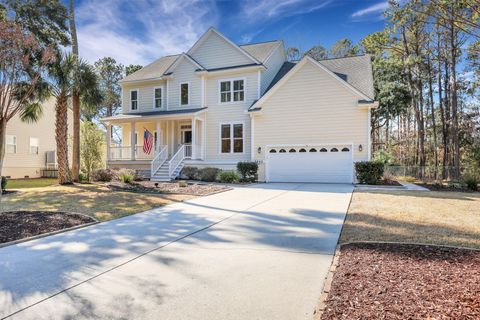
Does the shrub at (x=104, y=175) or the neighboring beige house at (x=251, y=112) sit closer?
the neighboring beige house at (x=251, y=112)

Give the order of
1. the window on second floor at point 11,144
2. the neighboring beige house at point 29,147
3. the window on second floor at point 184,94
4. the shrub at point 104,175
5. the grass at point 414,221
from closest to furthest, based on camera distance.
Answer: the grass at point 414,221 < the shrub at point 104,175 < the window on second floor at point 184,94 < the window on second floor at point 11,144 < the neighboring beige house at point 29,147

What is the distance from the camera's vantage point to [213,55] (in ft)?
70.7

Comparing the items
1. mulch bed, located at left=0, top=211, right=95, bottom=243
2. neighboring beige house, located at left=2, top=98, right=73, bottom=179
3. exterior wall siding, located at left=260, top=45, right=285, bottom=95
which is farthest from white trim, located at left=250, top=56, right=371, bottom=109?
neighboring beige house, located at left=2, top=98, right=73, bottom=179

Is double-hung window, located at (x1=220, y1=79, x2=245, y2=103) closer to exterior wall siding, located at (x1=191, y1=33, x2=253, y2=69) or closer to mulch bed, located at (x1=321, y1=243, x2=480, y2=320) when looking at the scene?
exterior wall siding, located at (x1=191, y1=33, x2=253, y2=69)

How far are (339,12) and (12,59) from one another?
505 inches

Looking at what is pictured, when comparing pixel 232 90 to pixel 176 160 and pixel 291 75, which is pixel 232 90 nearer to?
pixel 291 75

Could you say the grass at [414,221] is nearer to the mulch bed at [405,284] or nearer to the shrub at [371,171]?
the mulch bed at [405,284]

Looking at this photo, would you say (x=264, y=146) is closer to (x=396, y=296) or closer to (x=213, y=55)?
(x=213, y=55)

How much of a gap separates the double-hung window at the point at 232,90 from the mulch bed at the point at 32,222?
1443 cm

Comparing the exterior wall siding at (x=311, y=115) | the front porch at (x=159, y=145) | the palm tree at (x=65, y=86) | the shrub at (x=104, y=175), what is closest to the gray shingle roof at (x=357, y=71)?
the exterior wall siding at (x=311, y=115)

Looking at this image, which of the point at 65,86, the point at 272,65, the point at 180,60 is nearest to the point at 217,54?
the point at 180,60

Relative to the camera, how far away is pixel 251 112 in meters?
19.0

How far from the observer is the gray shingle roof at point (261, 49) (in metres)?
21.2

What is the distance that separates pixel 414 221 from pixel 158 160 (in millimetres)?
15314
